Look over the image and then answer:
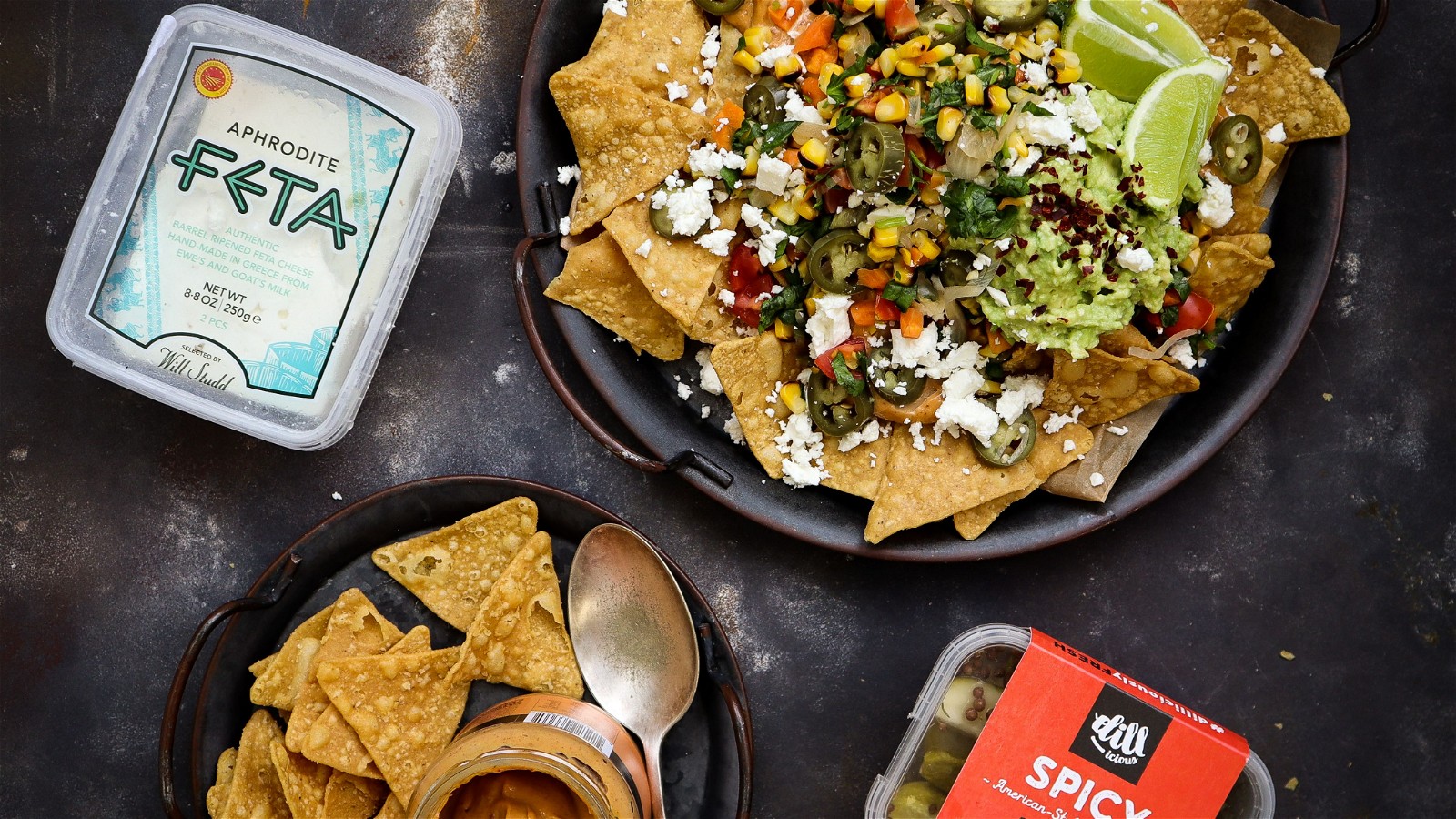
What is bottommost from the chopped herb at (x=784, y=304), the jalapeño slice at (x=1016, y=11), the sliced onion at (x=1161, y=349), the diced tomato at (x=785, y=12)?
the chopped herb at (x=784, y=304)

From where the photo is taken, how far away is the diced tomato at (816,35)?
185 cm

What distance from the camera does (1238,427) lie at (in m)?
1.89

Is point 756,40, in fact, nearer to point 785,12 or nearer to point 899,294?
point 785,12

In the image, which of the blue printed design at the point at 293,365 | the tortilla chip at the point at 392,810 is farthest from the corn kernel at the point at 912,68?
the tortilla chip at the point at 392,810

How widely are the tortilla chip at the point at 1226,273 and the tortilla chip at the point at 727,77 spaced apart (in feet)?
3.26

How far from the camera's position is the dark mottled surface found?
205 centimetres

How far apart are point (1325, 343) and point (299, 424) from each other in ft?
7.53

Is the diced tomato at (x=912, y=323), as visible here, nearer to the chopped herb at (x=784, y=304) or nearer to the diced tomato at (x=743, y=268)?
the chopped herb at (x=784, y=304)

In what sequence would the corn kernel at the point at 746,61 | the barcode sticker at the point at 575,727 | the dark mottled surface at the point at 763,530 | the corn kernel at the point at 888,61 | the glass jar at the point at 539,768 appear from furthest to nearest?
the dark mottled surface at the point at 763,530
the corn kernel at the point at 746,61
the corn kernel at the point at 888,61
the barcode sticker at the point at 575,727
the glass jar at the point at 539,768

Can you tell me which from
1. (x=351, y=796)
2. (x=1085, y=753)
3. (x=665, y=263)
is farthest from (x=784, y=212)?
(x=351, y=796)

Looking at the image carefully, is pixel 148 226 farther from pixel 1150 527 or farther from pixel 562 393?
pixel 1150 527

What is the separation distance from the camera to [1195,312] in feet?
6.09

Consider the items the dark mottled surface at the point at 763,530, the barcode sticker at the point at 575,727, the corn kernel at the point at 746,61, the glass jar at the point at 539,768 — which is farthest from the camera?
the dark mottled surface at the point at 763,530

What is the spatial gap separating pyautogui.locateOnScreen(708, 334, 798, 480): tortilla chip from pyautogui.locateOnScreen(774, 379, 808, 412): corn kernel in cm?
1
